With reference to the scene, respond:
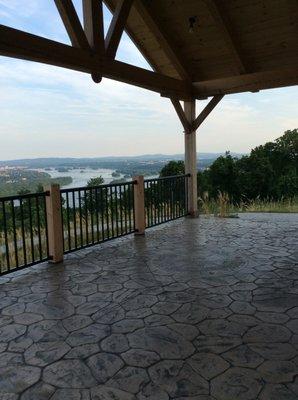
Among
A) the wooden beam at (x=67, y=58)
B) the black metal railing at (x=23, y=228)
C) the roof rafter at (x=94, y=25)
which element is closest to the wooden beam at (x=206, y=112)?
the wooden beam at (x=67, y=58)

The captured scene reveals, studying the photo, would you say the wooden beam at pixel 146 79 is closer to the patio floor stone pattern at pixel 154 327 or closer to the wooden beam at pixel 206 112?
the wooden beam at pixel 206 112

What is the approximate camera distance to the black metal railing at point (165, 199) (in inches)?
273

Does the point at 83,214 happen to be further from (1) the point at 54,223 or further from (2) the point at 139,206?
(1) the point at 54,223

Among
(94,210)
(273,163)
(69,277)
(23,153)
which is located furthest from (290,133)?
(69,277)

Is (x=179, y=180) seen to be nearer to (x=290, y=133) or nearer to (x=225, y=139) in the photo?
(x=225, y=139)

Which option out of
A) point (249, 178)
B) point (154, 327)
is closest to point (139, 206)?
point (154, 327)

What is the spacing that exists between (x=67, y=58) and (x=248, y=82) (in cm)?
374

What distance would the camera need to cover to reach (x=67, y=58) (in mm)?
4328

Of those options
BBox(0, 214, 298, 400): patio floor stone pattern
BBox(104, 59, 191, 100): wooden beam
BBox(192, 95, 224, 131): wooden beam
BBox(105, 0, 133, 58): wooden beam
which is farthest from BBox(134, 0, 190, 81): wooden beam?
BBox(0, 214, 298, 400): patio floor stone pattern

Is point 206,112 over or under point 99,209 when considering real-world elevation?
over

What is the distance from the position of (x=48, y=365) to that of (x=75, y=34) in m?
3.76

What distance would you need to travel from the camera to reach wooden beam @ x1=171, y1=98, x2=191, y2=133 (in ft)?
23.3

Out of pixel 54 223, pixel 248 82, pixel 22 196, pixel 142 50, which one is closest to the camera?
pixel 22 196

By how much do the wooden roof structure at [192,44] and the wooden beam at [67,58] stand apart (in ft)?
0.04
